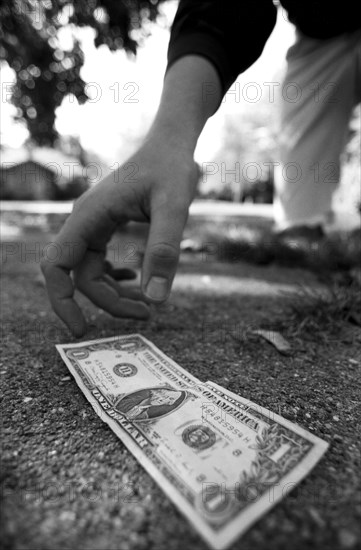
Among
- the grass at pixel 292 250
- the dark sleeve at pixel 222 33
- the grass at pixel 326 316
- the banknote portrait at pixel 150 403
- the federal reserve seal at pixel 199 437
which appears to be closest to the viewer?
the federal reserve seal at pixel 199 437

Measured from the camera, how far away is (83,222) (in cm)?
101

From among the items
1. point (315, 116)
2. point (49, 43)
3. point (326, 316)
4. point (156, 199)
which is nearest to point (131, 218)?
point (156, 199)

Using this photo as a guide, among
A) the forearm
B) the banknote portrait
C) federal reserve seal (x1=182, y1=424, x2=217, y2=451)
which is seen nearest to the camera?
federal reserve seal (x1=182, y1=424, x2=217, y2=451)

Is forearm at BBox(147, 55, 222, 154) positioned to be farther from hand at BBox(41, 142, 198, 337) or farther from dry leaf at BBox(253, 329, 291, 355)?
dry leaf at BBox(253, 329, 291, 355)

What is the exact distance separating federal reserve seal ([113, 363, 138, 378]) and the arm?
226mm

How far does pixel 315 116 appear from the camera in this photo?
2.55 meters

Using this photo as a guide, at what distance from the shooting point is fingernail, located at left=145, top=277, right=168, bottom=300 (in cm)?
89

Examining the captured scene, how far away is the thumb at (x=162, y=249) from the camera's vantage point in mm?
860

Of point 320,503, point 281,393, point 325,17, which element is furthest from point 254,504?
point 325,17

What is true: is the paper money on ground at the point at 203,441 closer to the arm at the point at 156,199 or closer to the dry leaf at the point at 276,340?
the arm at the point at 156,199

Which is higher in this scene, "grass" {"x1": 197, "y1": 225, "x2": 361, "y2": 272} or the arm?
the arm

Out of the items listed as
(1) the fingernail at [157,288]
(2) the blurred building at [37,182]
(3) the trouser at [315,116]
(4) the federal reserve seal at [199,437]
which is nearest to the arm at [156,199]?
(1) the fingernail at [157,288]

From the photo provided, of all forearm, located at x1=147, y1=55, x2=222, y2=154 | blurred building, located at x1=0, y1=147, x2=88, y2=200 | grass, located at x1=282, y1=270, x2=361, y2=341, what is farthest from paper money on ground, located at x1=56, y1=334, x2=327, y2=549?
blurred building, located at x1=0, y1=147, x2=88, y2=200

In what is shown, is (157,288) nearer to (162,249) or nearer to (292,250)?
(162,249)
